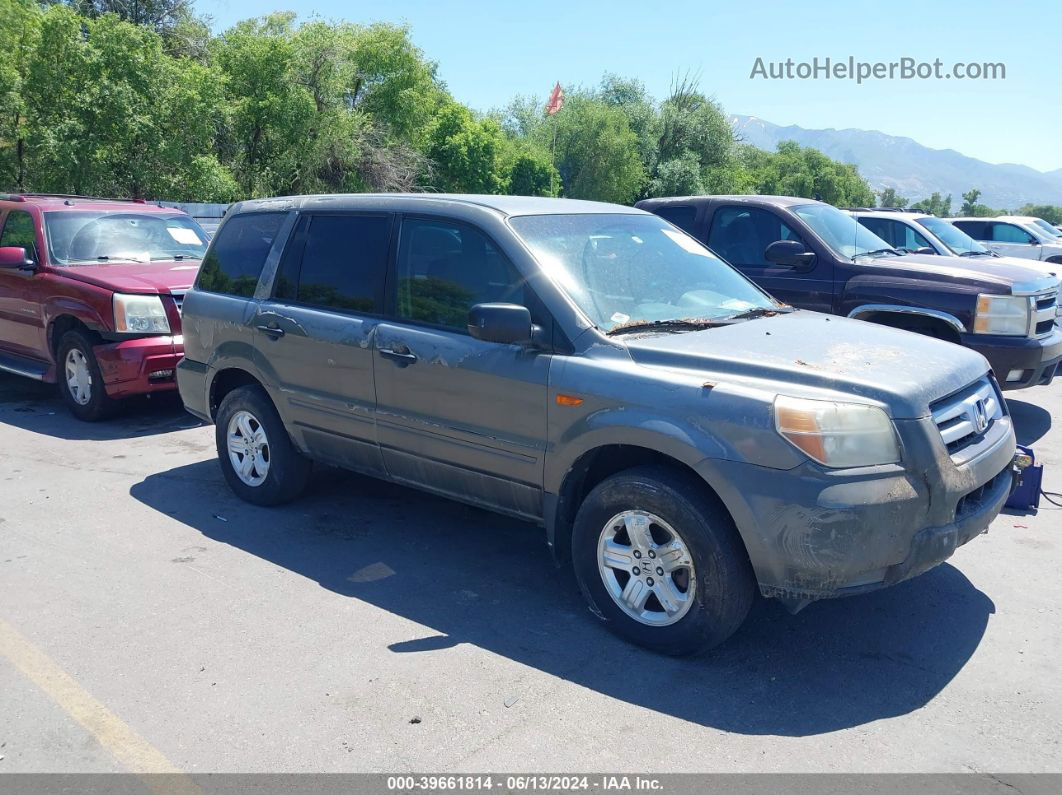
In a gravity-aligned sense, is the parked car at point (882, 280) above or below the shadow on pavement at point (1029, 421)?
above

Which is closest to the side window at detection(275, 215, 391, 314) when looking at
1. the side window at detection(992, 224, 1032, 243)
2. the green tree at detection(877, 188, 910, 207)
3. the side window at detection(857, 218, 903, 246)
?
the side window at detection(857, 218, 903, 246)

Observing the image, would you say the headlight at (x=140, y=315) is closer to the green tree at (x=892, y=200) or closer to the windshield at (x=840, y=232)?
the windshield at (x=840, y=232)

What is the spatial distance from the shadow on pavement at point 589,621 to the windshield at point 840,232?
13.3ft

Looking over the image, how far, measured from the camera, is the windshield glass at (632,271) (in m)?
4.38

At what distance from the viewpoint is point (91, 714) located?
3482 millimetres

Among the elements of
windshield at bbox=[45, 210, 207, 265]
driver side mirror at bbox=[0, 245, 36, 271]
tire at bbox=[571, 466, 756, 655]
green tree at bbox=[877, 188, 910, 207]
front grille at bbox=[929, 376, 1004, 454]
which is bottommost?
tire at bbox=[571, 466, 756, 655]

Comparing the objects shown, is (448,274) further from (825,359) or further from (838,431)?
(838,431)

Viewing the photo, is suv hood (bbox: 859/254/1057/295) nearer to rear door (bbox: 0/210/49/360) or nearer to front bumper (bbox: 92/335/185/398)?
front bumper (bbox: 92/335/185/398)

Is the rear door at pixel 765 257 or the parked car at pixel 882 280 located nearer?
the parked car at pixel 882 280

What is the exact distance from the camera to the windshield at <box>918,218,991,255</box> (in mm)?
11766

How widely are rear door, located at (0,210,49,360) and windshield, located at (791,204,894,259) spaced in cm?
719

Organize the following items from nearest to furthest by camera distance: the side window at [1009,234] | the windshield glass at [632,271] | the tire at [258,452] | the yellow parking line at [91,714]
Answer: the yellow parking line at [91,714] < the windshield glass at [632,271] < the tire at [258,452] < the side window at [1009,234]

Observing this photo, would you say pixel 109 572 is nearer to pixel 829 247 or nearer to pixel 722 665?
pixel 722 665

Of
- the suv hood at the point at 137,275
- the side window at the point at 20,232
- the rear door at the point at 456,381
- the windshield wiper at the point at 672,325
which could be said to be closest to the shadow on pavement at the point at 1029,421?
the windshield wiper at the point at 672,325
